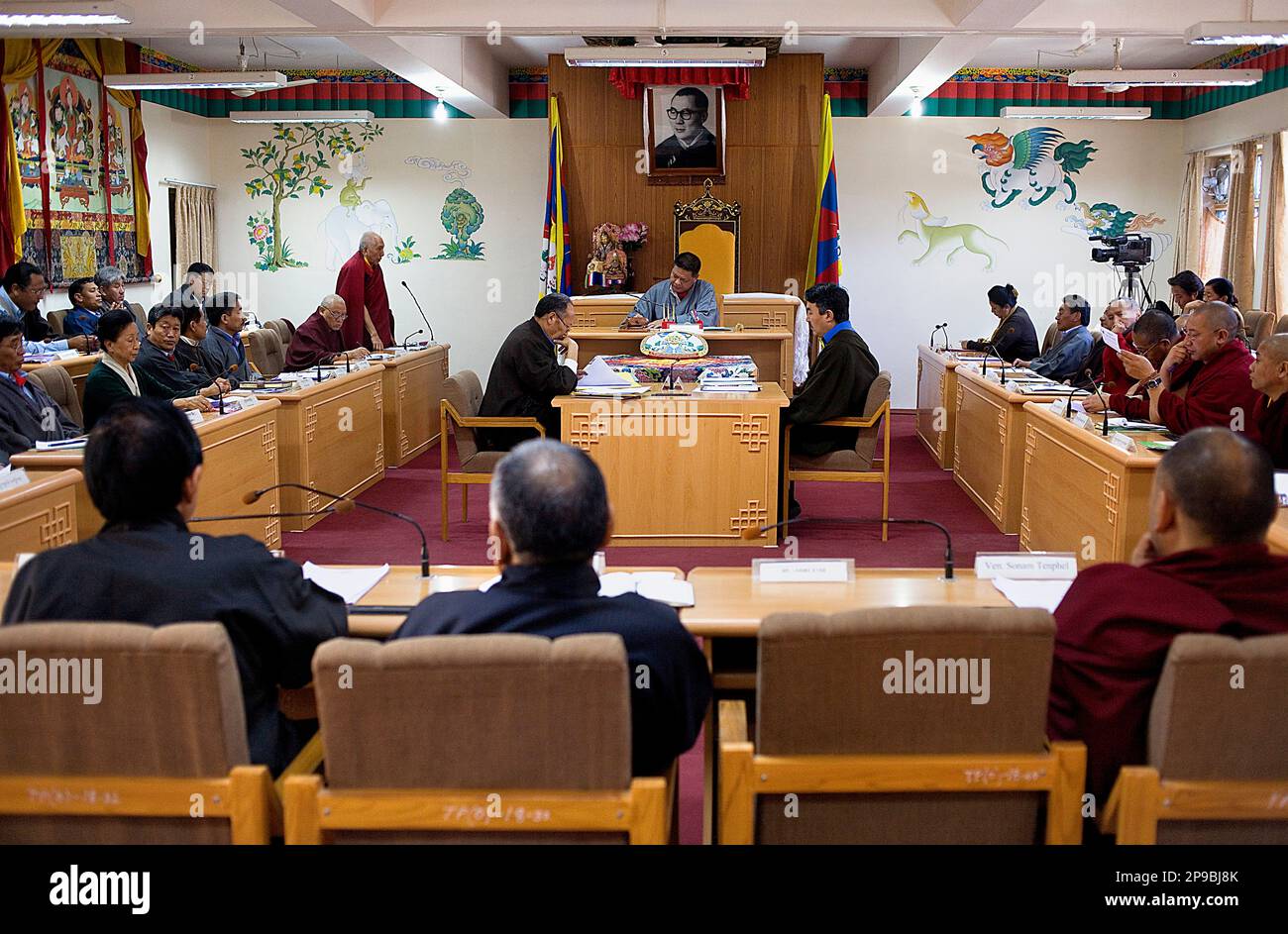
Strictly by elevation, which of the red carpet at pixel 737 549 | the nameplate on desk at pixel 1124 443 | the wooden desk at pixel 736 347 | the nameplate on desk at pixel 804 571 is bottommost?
the red carpet at pixel 737 549

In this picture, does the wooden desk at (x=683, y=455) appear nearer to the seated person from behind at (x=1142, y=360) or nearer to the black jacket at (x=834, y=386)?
the black jacket at (x=834, y=386)

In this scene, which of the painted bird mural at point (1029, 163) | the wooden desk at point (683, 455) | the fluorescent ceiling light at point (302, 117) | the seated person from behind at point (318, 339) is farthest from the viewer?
the painted bird mural at point (1029, 163)

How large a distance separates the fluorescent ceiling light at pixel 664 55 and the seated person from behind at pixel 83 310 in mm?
3744

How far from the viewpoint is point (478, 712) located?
1.82 metres

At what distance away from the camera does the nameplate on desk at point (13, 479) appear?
12.3 ft

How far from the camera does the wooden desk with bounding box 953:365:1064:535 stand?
6.30m

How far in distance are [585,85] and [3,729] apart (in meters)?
9.49

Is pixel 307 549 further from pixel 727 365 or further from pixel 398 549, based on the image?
pixel 727 365

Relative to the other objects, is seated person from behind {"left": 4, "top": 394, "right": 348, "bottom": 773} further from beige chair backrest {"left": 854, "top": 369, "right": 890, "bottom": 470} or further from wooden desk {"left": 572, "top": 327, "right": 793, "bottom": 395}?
wooden desk {"left": 572, "top": 327, "right": 793, "bottom": 395}

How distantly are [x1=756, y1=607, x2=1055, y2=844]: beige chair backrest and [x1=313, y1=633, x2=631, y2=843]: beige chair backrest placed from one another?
0.27m

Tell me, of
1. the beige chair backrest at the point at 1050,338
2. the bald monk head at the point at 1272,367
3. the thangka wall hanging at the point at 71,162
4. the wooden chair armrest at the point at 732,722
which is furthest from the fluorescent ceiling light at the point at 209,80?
the wooden chair armrest at the point at 732,722

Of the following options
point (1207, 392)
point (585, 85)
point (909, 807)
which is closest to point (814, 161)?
point (585, 85)

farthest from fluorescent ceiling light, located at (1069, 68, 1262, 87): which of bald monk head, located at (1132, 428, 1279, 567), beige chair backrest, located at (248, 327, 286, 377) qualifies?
bald monk head, located at (1132, 428, 1279, 567)
